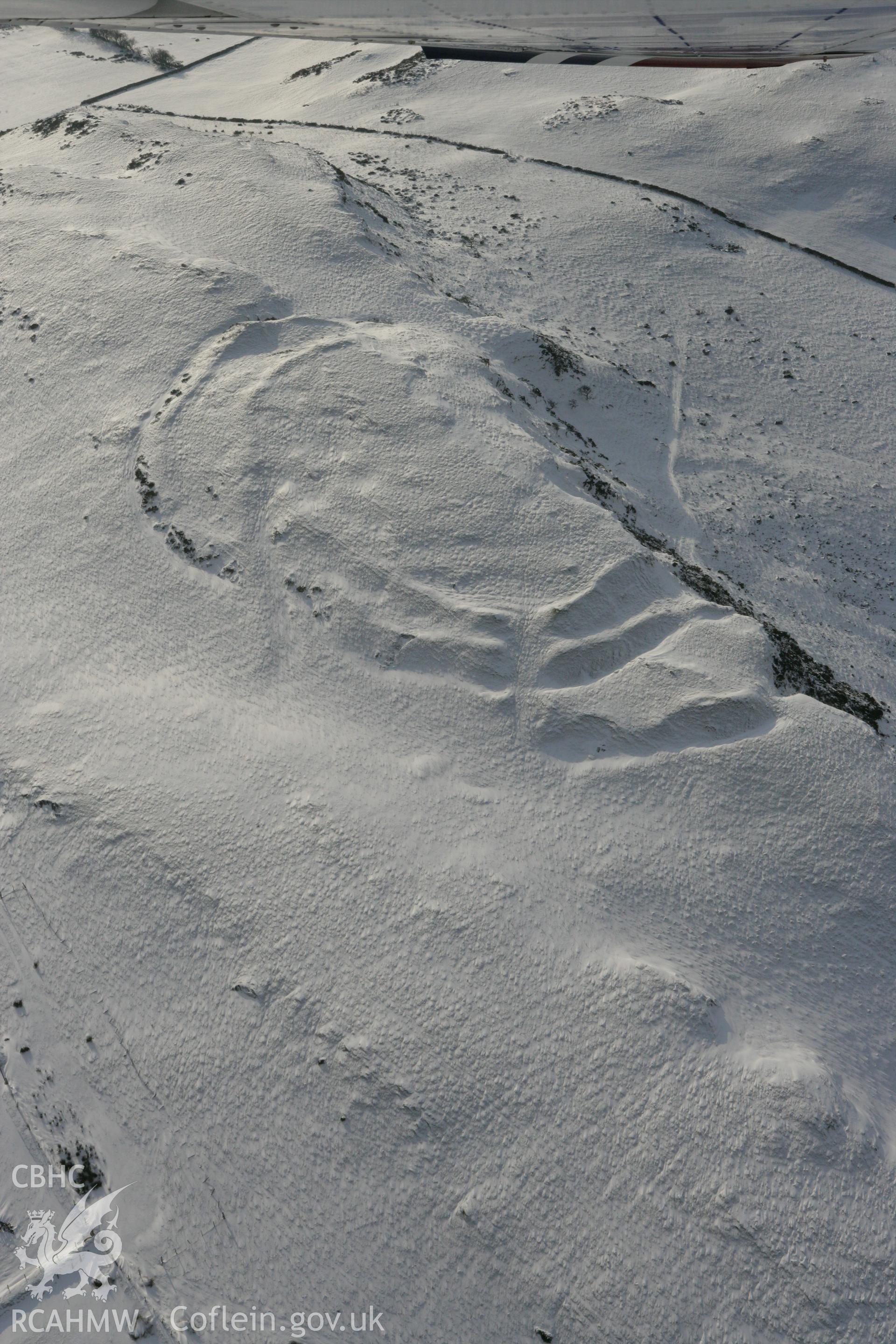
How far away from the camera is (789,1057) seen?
15992 millimetres

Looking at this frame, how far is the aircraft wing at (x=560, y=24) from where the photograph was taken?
56438 mm

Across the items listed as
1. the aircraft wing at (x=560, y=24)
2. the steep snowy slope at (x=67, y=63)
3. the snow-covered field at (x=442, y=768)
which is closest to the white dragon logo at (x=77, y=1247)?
the snow-covered field at (x=442, y=768)

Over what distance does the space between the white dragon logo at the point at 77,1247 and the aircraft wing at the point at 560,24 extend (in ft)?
216

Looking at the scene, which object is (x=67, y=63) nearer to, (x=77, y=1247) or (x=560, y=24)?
(x=560, y=24)

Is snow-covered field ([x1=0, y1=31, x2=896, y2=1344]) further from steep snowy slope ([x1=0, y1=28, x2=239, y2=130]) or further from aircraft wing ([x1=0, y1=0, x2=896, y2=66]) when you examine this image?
aircraft wing ([x1=0, y1=0, x2=896, y2=66])

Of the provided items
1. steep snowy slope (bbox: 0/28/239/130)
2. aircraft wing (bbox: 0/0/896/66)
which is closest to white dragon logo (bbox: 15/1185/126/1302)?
steep snowy slope (bbox: 0/28/239/130)

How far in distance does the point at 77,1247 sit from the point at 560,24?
75.2 m

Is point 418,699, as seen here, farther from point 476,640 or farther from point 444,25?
point 444,25

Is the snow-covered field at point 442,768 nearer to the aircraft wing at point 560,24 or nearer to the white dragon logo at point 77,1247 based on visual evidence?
the white dragon logo at point 77,1247

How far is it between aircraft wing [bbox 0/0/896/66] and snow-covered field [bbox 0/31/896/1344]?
108 feet

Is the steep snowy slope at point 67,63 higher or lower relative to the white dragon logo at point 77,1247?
higher

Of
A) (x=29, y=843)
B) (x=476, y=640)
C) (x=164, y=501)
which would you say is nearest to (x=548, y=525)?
(x=476, y=640)

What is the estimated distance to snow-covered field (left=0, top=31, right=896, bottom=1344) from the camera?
602 inches

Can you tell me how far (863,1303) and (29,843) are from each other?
19190 mm
